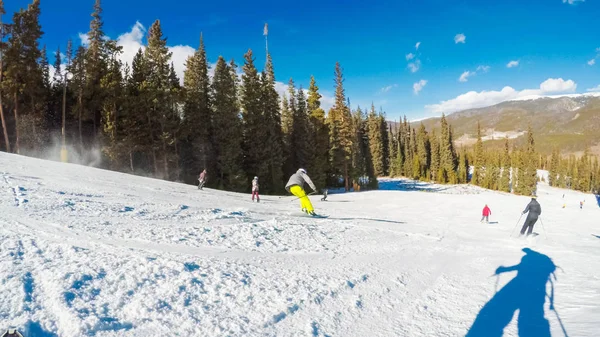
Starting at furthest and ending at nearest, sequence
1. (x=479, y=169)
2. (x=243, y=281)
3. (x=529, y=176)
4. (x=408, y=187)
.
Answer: (x=479, y=169), (x=529, y=176), (x=408, y=187), (x=243, y=281)

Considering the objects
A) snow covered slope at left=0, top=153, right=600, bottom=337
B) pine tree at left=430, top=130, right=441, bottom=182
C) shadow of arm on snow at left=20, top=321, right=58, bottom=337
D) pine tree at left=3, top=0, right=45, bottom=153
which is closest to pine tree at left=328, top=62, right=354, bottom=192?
pine tree at left=3, top=0, right=45, bottom=153

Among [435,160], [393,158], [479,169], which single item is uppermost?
[393,158]

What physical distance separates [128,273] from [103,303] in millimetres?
825

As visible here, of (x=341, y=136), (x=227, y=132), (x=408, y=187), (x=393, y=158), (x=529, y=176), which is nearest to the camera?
(x=227, y=132)

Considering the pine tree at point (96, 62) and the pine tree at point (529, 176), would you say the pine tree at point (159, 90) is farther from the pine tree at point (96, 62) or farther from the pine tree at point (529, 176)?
the pine tree at point (529, 176)

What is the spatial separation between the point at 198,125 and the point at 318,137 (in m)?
19.1

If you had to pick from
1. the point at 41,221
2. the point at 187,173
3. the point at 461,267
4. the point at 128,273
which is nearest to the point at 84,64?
the point at 187,173

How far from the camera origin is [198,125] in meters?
38.2

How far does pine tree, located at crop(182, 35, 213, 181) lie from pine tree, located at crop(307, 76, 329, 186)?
14.7 metres

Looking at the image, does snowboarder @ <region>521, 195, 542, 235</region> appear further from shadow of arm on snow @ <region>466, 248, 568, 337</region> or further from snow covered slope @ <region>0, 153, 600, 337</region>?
shadow of arm on snow @ <region>466, 248, 568, 337</region>

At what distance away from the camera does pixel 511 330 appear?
4520 mm

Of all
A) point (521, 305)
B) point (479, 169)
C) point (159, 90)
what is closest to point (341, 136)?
point (159, 90)

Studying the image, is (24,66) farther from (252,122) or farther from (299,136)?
(299,136)

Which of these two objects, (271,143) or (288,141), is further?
(288,141)
